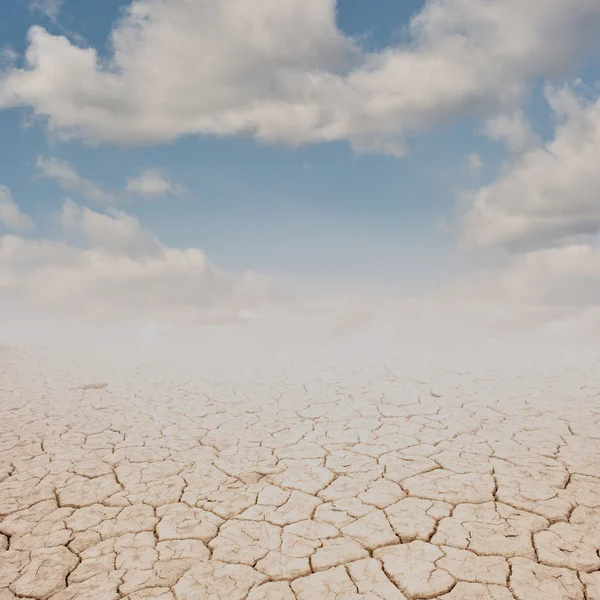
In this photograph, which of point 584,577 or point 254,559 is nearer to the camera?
point 584,577

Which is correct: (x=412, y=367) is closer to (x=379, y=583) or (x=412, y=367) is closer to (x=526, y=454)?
(x=526, y=454)

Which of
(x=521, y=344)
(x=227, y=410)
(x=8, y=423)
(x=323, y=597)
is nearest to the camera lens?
(x=323, y=597)

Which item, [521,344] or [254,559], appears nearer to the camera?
[254,559]

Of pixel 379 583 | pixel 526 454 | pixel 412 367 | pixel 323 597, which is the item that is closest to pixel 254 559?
pixel 323 597

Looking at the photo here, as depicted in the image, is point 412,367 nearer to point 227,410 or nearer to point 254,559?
point 227,410

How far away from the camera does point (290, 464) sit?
295 cm

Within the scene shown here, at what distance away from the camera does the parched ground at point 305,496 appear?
69.7 inches

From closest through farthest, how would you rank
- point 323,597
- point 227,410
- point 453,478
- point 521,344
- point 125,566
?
1. point 323,597
2. point 125,566
3. point 453,478
4. point 227,410
5. point 521,344

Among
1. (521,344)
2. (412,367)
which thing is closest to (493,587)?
(412,367)

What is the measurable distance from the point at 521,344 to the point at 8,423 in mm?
9069

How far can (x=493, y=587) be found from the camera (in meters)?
1.68

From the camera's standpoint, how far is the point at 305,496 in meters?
2.47

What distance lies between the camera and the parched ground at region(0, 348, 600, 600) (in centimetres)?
177

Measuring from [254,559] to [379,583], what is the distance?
0.54 meters
